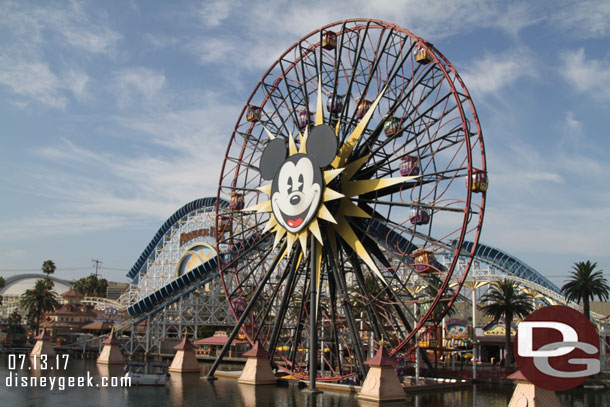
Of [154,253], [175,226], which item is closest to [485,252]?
[175,226]

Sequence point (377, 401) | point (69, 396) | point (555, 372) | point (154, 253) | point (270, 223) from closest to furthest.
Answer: point (555, 372)
point (377, 401)
point (69, 396)
point (270, 223)
point (154, 253)

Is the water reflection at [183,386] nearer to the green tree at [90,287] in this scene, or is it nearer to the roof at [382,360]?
the roof at [382,360]

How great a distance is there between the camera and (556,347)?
19.9 meters

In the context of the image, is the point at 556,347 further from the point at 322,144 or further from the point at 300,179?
the point at 300,179

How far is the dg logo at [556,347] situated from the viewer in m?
19.3

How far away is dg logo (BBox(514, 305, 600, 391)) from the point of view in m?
19.3

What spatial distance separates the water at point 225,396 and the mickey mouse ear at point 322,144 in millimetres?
12378

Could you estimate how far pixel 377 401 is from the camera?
27.7 metres

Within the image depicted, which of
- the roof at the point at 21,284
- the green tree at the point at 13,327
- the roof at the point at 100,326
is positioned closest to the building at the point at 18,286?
the roof at the point at 21,284

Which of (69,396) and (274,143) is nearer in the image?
(69,396)

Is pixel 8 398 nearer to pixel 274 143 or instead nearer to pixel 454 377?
pixel 274 143

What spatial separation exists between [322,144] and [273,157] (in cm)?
485

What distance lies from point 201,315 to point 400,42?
4279 centimetres

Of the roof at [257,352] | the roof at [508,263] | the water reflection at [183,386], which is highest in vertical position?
the roof at [508,263]
